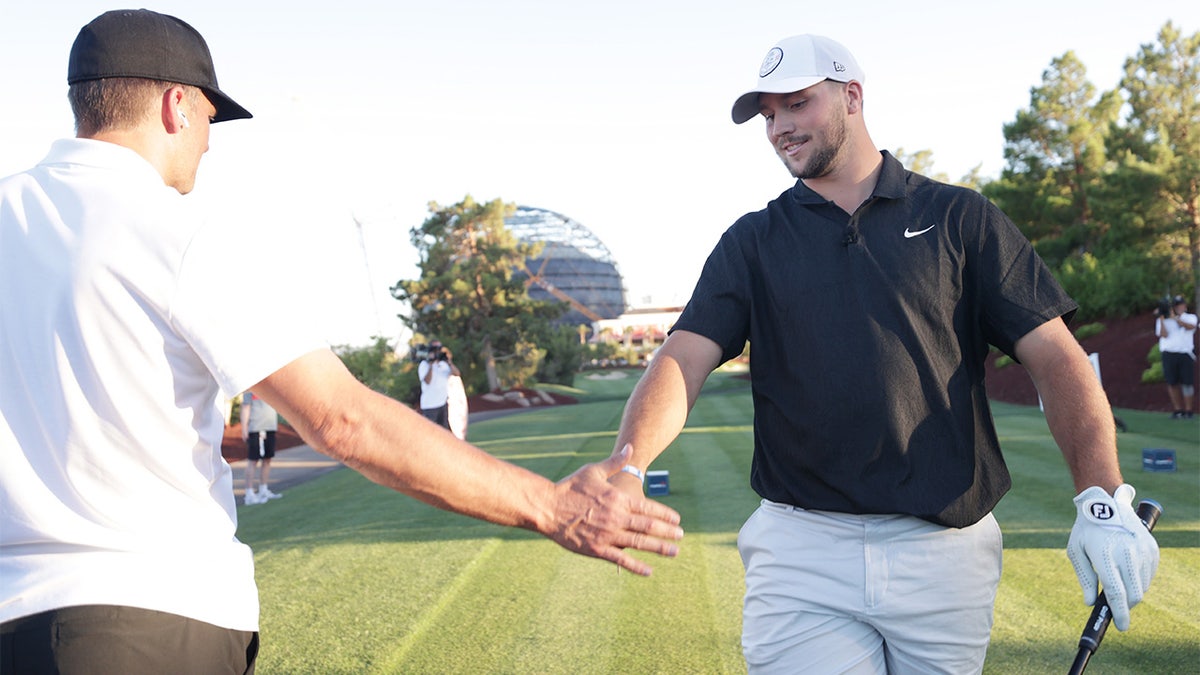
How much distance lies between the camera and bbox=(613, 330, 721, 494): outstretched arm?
323cm

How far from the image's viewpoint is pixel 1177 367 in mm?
16609

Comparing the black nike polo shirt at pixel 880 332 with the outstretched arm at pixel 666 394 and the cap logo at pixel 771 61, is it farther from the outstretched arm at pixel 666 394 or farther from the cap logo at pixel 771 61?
the cap logo at pixel 771 61

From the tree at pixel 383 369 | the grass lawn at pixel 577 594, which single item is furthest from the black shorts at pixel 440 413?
the tree at pixel 383 369

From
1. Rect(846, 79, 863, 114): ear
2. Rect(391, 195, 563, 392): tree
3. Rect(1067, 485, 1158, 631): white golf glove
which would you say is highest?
Rect(846, 79, 863, 114): ear

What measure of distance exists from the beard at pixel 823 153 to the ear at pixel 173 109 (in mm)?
1939

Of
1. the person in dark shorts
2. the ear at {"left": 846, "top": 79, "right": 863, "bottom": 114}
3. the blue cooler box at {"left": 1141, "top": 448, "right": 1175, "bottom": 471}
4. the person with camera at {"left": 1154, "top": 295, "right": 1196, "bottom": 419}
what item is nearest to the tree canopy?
the person with camera at {"left": 1154, "top": 295, "right": 1196, "bottom": 419}

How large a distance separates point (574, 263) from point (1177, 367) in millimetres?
100782

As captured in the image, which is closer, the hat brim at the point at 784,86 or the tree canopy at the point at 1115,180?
the hat brim at the point at 784,86

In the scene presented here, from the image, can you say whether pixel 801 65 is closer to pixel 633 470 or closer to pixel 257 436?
pixel 633 470

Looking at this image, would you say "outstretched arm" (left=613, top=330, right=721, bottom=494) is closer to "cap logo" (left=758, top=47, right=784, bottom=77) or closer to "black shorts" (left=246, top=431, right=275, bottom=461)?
"cap logo" (left=758, top=47, right=784, bottom=77)

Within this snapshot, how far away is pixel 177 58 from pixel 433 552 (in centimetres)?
697

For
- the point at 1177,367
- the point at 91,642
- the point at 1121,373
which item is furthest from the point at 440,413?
the point at 1121,373

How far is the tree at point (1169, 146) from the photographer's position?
24969 millimetres

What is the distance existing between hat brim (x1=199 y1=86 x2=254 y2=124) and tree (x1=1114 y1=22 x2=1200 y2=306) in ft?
81.0
